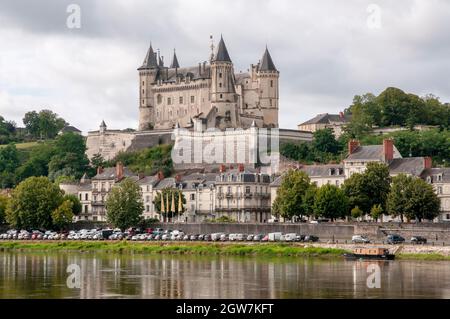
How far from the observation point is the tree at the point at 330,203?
79062 mm

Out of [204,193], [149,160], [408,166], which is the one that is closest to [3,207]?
[204,193]

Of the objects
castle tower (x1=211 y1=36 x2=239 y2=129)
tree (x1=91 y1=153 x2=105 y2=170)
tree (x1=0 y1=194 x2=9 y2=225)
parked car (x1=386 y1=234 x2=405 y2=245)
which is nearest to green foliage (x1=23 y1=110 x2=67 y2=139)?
tree (x1=91 y1=153 x2=105 y2=170)

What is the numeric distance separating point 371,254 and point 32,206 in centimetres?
3586

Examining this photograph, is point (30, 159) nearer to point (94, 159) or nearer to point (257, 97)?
point (94, 159)

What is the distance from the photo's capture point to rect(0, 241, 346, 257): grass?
224 ft

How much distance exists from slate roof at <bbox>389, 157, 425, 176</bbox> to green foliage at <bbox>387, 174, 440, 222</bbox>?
6.73 meters

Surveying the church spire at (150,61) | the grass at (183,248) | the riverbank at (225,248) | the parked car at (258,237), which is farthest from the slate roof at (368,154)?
the church spire at (150,61)

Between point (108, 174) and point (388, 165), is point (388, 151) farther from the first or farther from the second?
point (108, 174)

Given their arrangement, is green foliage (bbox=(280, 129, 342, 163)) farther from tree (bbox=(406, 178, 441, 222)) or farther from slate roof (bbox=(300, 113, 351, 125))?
tree (bbox=(406, 178, 441, 222))

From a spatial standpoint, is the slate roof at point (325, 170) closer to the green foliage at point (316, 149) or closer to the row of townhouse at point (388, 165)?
the row of townhouse at point (388, 165)

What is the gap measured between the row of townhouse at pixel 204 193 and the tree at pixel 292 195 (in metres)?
8.30

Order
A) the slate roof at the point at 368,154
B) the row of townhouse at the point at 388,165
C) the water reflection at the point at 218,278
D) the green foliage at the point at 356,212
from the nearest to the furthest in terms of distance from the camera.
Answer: the water reflection at the point at 218,278 → the green foliage at the point at 356,212 → the row of townhouse at the point at 388,165 → the slate roof at the point at 368,154

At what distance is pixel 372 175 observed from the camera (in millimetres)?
79812

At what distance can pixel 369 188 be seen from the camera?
263ft
